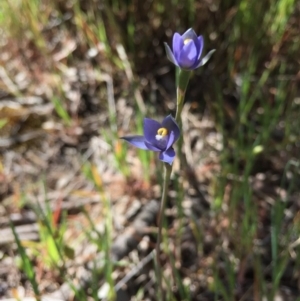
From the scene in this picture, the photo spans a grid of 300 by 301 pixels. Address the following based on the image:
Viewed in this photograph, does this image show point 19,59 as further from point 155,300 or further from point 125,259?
point 155,300

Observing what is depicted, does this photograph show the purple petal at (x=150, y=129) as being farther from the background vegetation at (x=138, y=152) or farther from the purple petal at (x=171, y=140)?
the background vegetation at (x=138, y=152)

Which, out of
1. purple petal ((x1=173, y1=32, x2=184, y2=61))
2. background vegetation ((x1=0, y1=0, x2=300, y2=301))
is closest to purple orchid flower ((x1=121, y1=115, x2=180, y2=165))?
purple petal ((x1=173, y1=32, x2=184, y2=61))

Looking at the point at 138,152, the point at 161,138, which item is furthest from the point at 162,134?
the point at 138,152

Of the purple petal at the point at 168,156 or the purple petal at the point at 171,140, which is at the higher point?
the purple petal at the point at 171,140

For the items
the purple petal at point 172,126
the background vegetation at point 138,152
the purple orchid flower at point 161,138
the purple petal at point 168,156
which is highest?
the purple petal at point 172,126

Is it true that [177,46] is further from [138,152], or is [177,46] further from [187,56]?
[138,152]

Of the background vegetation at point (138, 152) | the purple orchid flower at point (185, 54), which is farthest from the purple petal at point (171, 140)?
the background vegetation at point (138, 152)

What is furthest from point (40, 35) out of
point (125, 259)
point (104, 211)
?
point (125, 259)
